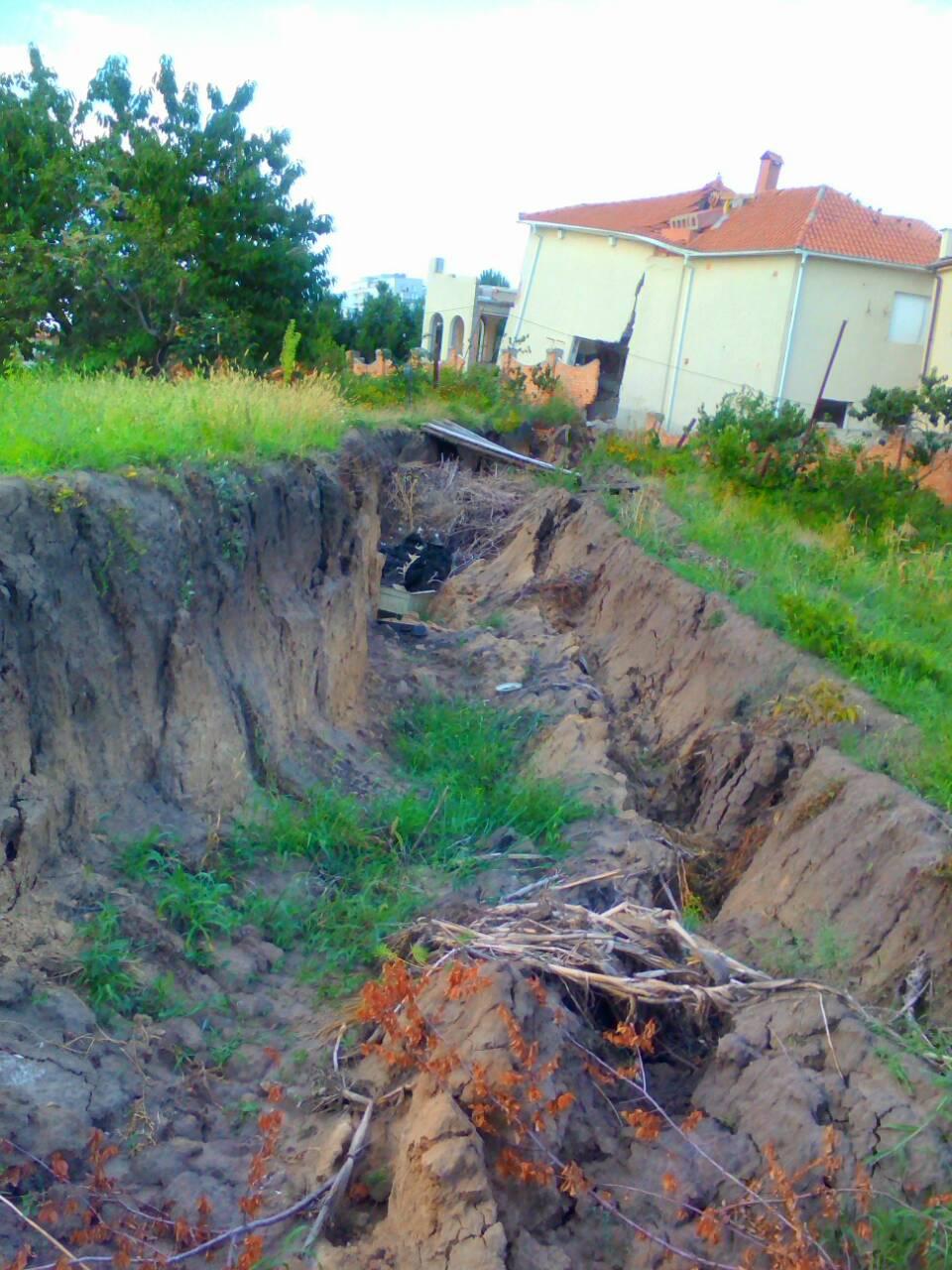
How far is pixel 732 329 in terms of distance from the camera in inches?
1057

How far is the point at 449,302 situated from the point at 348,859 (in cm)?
3344

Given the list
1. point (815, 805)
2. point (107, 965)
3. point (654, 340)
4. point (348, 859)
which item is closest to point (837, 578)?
point (815, 805)

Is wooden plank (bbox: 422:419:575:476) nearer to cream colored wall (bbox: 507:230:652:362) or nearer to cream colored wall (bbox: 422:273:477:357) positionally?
cream colored wall (bbox: 507:230:652:362)

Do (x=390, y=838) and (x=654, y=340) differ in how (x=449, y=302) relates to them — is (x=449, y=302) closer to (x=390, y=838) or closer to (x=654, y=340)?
(x=654, y=340)

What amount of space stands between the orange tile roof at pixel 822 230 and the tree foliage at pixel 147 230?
30.8 feet

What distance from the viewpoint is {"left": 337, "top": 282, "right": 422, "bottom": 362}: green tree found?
40719 mm

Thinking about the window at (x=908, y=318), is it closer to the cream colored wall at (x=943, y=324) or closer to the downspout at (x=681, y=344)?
the cream colored wall at (x=943, y=324)

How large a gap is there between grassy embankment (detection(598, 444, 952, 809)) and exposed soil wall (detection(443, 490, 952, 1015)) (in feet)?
0.78

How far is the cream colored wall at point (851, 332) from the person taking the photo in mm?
25438

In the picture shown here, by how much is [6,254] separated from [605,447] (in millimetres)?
10377

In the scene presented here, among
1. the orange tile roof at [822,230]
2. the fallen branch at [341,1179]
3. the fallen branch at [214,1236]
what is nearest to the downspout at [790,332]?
the orange tile roof at [822,230]

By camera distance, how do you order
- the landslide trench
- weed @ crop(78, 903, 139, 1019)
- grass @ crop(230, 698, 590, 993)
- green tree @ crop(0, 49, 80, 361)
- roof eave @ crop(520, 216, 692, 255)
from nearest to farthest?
the landslide trench
weed @ crop(78, 903, 139, 1019)
grass @ crop(230, 698, 590, 993)
green tree @ crop(0, 49, 80, 361)
roof eave @ crop(520, 216, 692, 255)

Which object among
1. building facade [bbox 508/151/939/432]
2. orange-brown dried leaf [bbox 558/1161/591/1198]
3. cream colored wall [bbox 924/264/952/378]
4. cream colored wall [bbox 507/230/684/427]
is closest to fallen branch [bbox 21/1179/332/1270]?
orange-brown dried leaf [bbox 558/1161/591/1198]

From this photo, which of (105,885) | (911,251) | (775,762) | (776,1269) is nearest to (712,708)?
(775,762)
